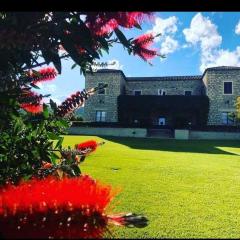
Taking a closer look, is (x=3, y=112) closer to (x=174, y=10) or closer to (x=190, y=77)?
(x=174, y=10)

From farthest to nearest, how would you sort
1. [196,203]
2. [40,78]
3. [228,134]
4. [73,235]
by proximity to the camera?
[228,134]
[196,203]
[40,78]
[73,235]

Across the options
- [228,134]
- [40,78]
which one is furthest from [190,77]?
[40,78]

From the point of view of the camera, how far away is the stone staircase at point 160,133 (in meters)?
37.5

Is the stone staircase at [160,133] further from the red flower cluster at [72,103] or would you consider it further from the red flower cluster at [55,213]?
the red flower cluster at [55,213]

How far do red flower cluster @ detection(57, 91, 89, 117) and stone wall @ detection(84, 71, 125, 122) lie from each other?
45.1m

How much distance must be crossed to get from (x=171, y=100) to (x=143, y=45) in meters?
44.7

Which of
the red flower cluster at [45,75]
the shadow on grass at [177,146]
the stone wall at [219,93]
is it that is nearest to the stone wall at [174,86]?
the stone wall at [219,93]

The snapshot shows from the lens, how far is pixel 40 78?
2.45m

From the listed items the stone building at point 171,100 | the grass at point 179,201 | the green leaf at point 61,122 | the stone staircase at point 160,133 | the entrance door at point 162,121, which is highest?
the stone building at point 171,100

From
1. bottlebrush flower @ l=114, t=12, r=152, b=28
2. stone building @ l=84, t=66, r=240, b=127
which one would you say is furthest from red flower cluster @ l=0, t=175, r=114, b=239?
stone building @ l=84, t=66, r=240, b=127

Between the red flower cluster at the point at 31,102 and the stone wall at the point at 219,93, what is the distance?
4402 centimetres

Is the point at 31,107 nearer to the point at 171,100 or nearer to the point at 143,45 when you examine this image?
the point at 143,45

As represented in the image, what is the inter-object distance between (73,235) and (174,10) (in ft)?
2.12

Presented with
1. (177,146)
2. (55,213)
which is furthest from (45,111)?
(177,146)
